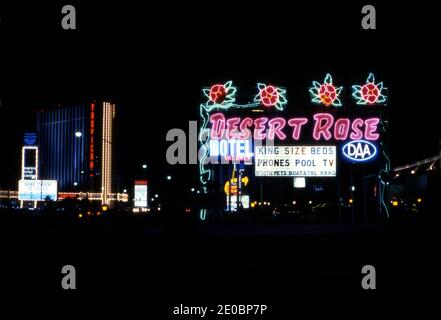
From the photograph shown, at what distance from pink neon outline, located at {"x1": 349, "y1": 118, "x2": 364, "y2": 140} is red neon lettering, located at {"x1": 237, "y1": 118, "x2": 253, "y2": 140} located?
520cm

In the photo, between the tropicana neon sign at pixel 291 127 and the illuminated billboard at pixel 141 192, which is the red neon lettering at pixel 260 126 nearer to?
the tropicana neon sign at pixel 291 127

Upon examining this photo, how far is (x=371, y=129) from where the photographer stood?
30.0m

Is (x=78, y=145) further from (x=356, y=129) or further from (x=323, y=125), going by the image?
(x=356, y=129)

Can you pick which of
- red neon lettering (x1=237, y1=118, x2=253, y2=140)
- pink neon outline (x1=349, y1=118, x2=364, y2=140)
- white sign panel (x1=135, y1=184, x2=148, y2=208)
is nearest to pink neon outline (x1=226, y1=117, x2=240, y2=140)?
red neon lettering (x1=237, y1=118, x2=253, y2=140)

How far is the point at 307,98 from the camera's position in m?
30.4

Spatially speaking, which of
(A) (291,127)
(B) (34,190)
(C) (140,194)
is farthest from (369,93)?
(B) (34,190)

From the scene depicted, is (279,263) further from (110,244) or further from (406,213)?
(406,213)

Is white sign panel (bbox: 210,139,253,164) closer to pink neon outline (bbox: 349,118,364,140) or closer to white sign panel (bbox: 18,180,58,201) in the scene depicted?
pink neon outline (bbox: 349,118,364,140)

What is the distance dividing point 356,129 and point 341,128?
3.00 ft

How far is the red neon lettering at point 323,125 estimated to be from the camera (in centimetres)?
2939

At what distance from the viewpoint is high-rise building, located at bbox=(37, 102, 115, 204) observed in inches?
4628

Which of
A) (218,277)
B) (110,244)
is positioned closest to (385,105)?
(110,244)

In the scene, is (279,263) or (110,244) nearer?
(279,263)
